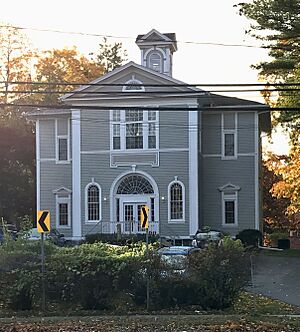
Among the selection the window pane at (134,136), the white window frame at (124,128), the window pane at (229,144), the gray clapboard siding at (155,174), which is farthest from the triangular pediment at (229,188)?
the window pane at (134,136)

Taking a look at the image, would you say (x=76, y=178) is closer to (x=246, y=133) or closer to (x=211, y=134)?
(x=211, y=134)

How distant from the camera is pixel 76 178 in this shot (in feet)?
140

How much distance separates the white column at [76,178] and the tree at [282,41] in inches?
461

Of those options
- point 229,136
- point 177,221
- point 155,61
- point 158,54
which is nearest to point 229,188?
point 229,136

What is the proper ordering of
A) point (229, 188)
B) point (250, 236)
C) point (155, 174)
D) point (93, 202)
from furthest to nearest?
point (229, 188) → point (93, 202) → point (155, 174) → point (250, 236)

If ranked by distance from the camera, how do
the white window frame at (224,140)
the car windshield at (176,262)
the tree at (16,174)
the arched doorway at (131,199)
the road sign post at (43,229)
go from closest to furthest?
the road sign post at (43,229) → the car windshield at (176,262) → the arched doorway at (131,199) → the white window frame at (224,140) → the tree at (16,174)

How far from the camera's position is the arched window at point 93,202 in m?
42.7

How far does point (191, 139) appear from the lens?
4128 cm

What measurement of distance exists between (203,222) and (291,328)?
93.8ft

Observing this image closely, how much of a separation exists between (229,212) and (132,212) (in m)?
5.82

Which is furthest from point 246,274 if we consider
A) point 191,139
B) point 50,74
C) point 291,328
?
point 50,74

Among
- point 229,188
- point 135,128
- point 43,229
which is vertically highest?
point 135,128

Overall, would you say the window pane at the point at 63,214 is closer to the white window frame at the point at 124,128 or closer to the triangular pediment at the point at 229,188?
the white window frame at the point at 124,128

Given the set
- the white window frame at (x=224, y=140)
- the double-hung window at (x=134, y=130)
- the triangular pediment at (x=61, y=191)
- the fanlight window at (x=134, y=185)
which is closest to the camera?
the double-hung window at (x=134, y=130)
